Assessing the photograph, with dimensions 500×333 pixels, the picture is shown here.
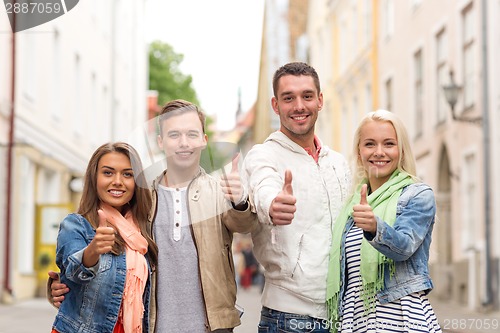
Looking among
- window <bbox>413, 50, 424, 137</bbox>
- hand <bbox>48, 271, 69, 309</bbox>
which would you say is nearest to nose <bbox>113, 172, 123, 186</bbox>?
hand <bbox>48, 271, 69, 309</bbox>

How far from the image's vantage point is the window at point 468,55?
1617cm

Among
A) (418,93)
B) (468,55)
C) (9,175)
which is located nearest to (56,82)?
(9,175)

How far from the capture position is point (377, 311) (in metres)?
3.61

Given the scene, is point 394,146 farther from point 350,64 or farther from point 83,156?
point 350,64

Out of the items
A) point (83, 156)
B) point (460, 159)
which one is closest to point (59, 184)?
point (83, 156)

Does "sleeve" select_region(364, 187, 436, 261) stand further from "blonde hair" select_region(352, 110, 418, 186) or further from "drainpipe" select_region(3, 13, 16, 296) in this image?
"drainpipe" select_region(3, 13, 16, 296)

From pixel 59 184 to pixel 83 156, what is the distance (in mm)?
1202

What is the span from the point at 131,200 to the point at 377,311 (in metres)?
0.96

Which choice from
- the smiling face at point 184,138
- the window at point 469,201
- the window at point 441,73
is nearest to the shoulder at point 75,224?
the smiling face at point 184,138

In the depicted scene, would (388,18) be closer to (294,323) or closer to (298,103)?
(298,103)

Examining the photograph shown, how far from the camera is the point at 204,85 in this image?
4.03 m

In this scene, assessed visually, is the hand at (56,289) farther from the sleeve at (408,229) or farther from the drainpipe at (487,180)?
the drainpipe at (487,180)

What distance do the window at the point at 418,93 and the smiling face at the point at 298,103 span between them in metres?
16.7

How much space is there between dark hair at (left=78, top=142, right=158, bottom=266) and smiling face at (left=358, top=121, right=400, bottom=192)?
0.81 m
